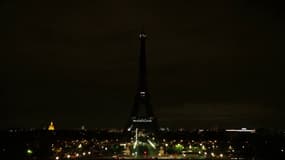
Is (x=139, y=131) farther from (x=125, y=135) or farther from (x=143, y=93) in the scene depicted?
(x=143, y=93)

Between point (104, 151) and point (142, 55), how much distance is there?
27.2 metres

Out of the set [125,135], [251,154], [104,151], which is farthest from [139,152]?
[125,135]

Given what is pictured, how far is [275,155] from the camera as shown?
65.5 meters

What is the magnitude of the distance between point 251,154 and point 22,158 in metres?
29.9

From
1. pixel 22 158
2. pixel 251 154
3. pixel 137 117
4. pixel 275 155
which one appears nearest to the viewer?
pixel 22 158

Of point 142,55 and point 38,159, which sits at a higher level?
point 142,55

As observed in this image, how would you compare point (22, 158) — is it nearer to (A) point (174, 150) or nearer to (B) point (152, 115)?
(A) point (174, 150)

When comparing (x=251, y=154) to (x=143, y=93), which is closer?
(x=251, y=154)

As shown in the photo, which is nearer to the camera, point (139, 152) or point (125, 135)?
point (139, 152)

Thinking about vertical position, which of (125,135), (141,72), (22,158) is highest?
(141,72)

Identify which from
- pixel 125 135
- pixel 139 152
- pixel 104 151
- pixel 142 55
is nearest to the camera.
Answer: pixel 139 152

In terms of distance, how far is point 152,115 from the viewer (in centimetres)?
11138

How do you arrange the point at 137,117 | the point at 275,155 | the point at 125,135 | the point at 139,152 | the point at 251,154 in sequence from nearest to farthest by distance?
the point at 275,155 → the point at 251,154 → the point at 139,152 → the point at 137,117 → the point at 125,135

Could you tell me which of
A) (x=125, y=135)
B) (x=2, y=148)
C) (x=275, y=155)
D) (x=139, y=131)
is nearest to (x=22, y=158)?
(x=2, y=148)
